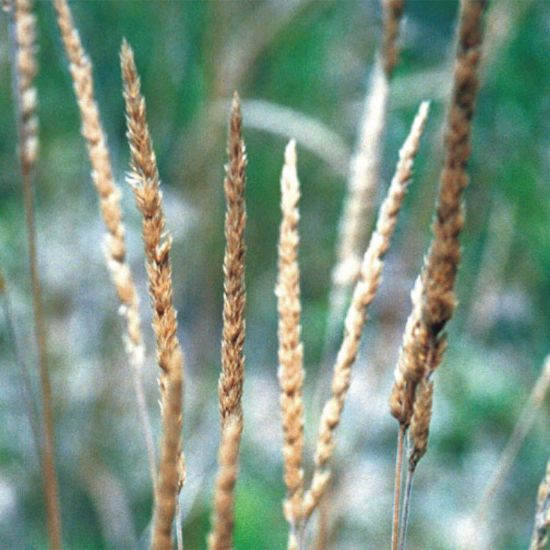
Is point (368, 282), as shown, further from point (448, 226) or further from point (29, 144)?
point (29, 144)

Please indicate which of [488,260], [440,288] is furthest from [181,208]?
[440,288]

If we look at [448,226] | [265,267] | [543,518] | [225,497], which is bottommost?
[265,267]

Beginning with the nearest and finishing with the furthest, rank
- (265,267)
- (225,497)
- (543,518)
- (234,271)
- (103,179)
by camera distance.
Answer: (225,497), (234,271), (543,518), (103,179), (265,267)

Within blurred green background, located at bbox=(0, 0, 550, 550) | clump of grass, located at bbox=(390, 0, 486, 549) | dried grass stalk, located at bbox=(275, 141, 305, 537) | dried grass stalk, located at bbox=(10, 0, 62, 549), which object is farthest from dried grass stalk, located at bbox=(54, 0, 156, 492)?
blurred green background, located at bbox=(0, 0, 550, 550)

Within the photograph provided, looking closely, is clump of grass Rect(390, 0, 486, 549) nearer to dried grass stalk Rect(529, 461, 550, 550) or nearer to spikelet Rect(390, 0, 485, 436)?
spikelet Rect(390, 0, 485, 436)

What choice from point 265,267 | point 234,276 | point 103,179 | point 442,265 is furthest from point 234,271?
point 265,267

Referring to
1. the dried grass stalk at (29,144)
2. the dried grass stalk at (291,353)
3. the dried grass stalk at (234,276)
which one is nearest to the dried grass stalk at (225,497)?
the dried grass stalk at (234,276)
